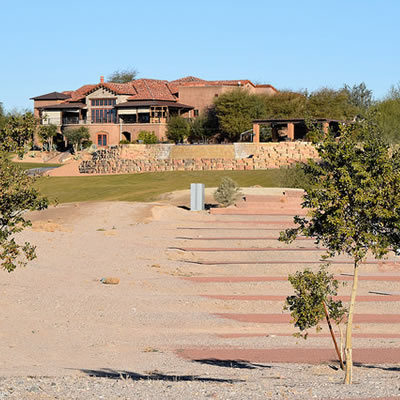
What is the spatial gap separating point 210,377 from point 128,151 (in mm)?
66437

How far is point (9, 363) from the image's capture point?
16.4 metres

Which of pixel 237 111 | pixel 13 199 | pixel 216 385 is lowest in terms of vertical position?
pixel 216 385

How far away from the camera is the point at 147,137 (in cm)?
8656

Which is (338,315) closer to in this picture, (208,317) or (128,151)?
(208,317)

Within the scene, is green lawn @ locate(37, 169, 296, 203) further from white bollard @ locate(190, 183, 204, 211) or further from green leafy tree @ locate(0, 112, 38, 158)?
green leafy tree @ locate(0, 112, 38, 158)

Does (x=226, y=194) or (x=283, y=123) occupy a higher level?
(x=283, y=123)

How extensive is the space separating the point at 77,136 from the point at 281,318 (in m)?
71.5

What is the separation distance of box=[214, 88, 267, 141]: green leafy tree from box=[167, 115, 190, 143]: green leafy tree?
401cm

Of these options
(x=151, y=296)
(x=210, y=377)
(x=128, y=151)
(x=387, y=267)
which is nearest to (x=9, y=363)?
(x=210, y=377)

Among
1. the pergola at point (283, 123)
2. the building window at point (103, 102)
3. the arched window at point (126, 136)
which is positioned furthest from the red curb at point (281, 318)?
the building window at point (103, 102)

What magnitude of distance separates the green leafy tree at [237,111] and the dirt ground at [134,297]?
43167mm

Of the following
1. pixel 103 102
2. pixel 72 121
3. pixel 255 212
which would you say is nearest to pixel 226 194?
pixel 255 212

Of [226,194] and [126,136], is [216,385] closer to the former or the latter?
[226,194]

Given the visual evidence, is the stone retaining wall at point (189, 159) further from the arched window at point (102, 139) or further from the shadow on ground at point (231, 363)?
the shadow on ground at point (231, 363)
